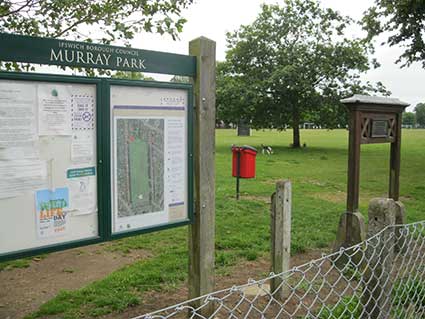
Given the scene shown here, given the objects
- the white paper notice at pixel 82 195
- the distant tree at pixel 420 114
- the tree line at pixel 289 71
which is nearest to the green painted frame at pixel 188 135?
the white paper notice at pixel 82 195

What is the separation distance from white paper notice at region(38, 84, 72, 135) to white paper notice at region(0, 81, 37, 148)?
0.15ft

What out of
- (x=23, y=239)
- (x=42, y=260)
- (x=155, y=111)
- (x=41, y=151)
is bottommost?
(x=42, y=260)

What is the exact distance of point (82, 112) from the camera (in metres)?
2.67

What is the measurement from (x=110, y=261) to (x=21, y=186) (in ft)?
9.82

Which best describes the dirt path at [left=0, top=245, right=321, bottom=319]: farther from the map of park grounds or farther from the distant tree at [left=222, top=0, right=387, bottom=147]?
the distant tree at [left=222, top=0, right=387, bottom=147]

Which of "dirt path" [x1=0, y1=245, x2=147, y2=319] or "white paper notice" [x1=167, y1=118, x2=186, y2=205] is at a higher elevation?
"white paper notice" [x1=167, y1=118, x2=186, y2=205]

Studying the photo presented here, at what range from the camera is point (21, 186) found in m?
2.45

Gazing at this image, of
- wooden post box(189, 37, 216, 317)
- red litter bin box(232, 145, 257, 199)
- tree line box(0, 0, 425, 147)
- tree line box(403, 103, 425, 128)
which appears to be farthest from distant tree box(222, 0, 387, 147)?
tree line box(403, 103, 425, 128)

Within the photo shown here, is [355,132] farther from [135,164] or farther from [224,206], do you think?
[224,206]

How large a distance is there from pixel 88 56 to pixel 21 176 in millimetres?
802

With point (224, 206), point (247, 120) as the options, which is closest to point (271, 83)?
point (247, 120)

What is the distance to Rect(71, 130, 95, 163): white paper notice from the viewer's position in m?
2.64

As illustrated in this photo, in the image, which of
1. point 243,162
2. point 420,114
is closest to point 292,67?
point 243,162

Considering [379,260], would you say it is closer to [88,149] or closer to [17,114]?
[88,149]
